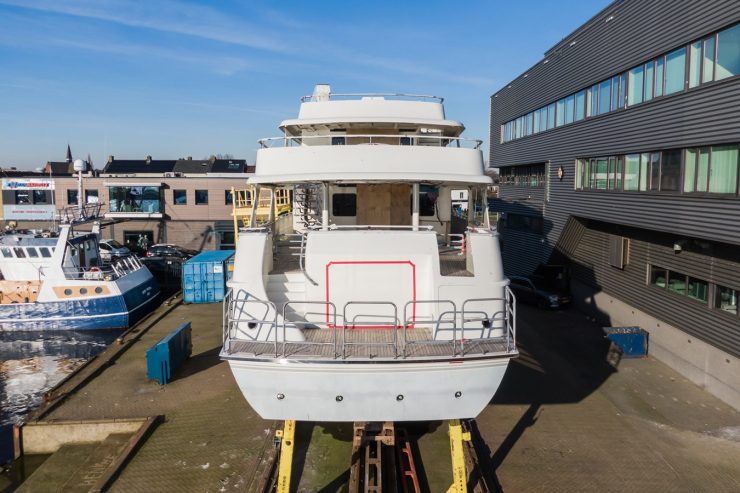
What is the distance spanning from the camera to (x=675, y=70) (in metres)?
13.9

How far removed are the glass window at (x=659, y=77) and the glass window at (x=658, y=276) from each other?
5.48m

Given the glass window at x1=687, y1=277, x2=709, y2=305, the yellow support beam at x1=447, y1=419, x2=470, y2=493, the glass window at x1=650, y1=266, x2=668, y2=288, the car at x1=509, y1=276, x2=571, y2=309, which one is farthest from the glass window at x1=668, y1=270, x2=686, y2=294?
the yellow support beam at x1=447, y1=419, x2=470, y2=493

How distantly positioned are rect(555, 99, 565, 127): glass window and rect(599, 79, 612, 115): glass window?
3.36m

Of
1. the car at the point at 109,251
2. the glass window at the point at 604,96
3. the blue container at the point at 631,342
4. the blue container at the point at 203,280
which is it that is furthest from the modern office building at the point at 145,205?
the blue container at the point at 631,342

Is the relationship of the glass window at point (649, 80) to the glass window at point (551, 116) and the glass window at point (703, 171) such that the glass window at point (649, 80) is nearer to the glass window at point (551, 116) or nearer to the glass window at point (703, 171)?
the glass window at point (703, 171)

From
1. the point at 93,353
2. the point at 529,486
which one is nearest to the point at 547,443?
the point at 529,486

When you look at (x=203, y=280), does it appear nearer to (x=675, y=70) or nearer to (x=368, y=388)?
(x=368, y=388)

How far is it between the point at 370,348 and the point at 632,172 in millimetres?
12966

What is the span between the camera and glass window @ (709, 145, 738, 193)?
1155cm

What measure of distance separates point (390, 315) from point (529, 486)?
4276 mm

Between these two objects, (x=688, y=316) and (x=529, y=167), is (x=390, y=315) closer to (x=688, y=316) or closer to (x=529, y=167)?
(x=688, y=316)

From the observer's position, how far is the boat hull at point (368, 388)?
7.15 meters

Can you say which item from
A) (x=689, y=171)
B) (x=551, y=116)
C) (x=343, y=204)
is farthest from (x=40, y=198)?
(x=689, y=171)

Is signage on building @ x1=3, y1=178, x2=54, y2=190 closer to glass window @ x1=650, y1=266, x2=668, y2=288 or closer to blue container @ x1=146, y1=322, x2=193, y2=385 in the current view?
blue container @ x1=146, y1=322, x2=193, y2=385
